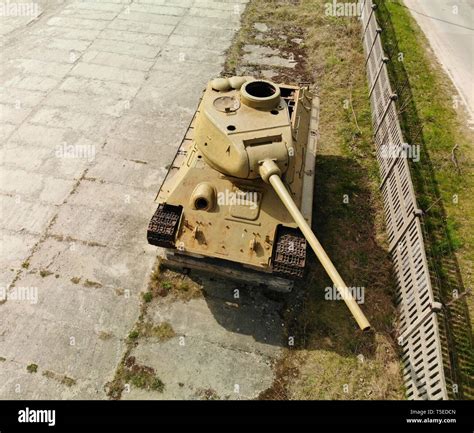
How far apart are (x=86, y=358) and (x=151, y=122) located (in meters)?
8.43

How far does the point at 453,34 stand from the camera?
19.3 m

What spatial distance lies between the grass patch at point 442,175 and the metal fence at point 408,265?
0.96 metres

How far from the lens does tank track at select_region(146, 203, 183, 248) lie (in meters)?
8.53

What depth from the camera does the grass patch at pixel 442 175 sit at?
9.59 meters

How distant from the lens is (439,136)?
47.3ft

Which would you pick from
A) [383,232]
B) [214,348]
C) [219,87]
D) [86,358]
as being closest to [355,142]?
[383,232]

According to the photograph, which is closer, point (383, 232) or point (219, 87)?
point (219, 87)

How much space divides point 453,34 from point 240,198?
652 inches

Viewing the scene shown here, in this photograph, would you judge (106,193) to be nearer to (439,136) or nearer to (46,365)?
(46,365)
